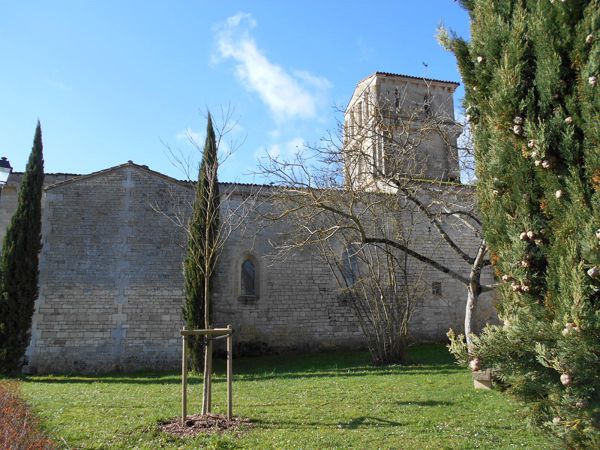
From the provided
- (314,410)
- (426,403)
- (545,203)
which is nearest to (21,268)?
(314,410)

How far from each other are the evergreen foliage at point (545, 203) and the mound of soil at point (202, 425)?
4.03 meters

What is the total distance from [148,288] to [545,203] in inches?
574

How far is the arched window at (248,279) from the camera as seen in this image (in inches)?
699

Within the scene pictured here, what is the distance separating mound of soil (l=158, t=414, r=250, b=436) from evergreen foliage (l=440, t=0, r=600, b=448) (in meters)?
4.03

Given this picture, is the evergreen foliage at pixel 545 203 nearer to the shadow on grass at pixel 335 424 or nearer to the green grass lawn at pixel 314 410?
the green grass lawn at pixel 314 410

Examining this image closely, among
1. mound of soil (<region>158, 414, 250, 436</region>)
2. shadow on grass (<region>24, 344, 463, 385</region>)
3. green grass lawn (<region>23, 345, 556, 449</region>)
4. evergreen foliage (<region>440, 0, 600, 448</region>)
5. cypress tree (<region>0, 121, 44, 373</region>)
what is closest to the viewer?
evergreen foliage (<region>440, 0, 600, 448</region>)

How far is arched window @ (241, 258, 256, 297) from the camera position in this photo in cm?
1777

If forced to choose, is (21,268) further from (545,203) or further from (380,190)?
(545,203)

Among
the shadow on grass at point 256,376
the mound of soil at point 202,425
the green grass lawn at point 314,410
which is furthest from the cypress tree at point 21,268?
the mound of soil at point 202,425

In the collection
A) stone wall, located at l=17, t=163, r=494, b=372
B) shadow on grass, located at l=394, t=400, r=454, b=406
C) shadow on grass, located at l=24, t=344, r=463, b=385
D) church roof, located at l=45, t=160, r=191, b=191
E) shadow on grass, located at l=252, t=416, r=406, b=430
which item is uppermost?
church roof, located at l=45, t=160, r=191, b=191

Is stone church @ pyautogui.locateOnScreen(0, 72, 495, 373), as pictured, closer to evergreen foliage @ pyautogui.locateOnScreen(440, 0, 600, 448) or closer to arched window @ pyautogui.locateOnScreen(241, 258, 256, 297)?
arched window @ pyautogui.locateOnScreen(241, 258, 256, 297)

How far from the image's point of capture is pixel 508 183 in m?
3.73

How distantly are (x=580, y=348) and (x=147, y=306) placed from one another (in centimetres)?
1478

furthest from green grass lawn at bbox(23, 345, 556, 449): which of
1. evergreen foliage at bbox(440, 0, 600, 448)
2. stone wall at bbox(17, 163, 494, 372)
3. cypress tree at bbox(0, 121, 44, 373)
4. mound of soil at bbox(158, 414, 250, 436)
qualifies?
stone wall at bbox(17, 163, 494, 372)
